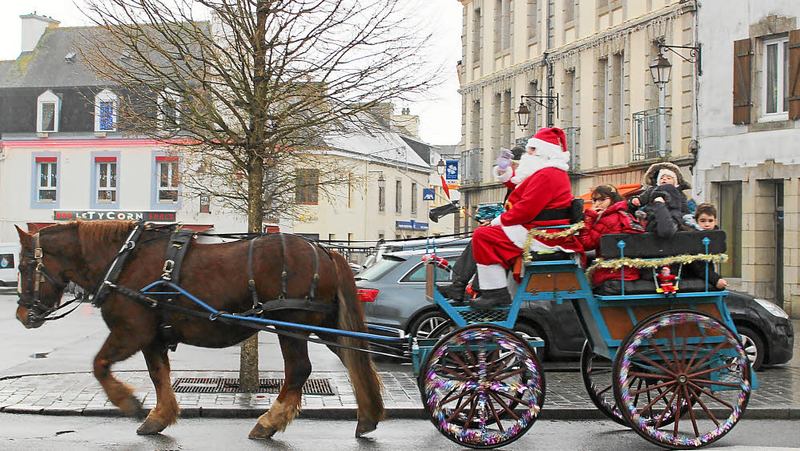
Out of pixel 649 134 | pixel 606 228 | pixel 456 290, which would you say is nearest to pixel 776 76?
pixel 649 134

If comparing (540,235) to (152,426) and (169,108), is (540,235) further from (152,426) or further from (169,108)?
(169,108)

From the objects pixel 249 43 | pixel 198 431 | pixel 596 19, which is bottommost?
pixel 198 431

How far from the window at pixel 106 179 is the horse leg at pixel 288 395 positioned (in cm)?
4181

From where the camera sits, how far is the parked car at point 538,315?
1276cm

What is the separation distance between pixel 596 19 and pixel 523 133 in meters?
5.87

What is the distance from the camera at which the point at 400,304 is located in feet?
45.8

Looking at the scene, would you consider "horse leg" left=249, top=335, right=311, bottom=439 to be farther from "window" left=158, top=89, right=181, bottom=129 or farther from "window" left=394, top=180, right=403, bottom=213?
"window" left=394, top=180, right=403, bottom=213

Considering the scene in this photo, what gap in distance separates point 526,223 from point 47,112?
46008mm

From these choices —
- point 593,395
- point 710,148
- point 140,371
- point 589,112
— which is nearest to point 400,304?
point 140,371

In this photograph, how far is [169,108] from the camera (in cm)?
1116

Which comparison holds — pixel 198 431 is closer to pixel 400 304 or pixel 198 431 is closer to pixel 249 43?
pixel 249 43

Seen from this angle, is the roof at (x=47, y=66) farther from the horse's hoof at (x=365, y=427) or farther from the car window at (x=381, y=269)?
the horse's hoof at (x=365, y=427)

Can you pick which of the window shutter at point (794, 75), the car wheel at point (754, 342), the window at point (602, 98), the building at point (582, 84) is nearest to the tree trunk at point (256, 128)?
the car wheel at point (754, 342)

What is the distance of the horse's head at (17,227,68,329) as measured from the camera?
27.9 feet
